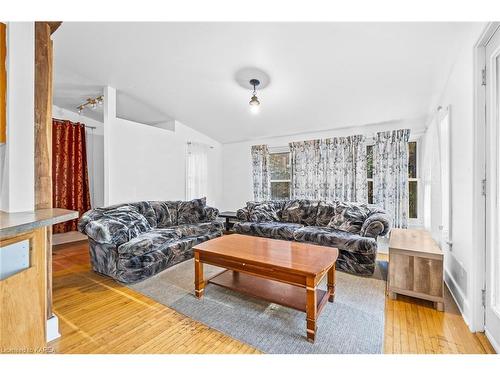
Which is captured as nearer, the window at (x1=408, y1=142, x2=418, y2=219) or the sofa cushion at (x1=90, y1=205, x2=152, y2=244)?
the sofa cushion at (x1=90, y1=205, x2=152, y2=244)

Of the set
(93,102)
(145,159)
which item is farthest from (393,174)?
(93,102)

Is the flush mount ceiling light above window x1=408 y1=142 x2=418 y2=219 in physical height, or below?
above

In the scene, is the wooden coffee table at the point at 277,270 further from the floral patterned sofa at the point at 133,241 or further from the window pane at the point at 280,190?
the window pane at the point at 280,190

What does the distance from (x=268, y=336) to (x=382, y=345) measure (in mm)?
770

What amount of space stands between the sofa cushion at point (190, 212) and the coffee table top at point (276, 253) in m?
1.64

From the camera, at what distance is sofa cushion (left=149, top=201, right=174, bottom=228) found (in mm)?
3648

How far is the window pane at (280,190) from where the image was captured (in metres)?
4.92

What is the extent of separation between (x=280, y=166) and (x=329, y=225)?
6.00ft

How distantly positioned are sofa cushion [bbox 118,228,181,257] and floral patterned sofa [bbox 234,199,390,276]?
4.10 feet

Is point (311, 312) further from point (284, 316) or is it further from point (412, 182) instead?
point (412, 182)

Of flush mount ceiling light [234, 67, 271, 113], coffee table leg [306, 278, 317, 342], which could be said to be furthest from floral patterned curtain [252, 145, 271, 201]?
coffee table leg [306, 278, 317, 342]

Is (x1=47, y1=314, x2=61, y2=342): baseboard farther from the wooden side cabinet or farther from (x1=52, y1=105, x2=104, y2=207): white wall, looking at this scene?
(x1=52, y1=105, x2=104, y2=207): white wall

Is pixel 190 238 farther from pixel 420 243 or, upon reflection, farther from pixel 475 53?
pixel 475 53
